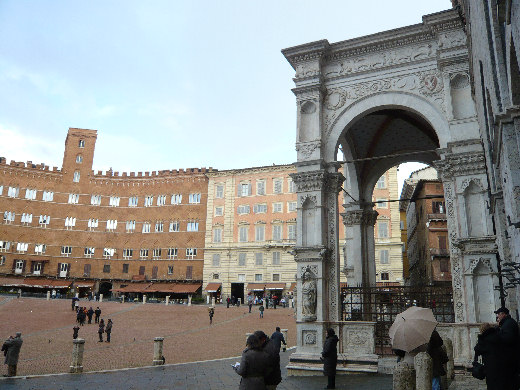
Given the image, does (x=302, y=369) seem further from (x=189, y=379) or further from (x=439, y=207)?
(x=439, y=207)

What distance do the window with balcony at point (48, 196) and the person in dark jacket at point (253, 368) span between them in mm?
55224

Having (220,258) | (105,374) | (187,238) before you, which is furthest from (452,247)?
(187,238)

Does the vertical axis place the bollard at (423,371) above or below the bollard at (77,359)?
above

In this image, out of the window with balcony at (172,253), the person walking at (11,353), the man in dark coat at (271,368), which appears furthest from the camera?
the window with balcony at (172,253)

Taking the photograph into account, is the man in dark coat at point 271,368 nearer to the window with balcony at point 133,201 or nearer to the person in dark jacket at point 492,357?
the person in dark jacket at point 492,357

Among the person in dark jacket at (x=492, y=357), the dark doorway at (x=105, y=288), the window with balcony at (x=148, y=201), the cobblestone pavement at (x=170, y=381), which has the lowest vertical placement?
the cobblestone pavement at (x=170, y=381)

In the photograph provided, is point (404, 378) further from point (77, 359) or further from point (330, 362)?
point (77, 359)

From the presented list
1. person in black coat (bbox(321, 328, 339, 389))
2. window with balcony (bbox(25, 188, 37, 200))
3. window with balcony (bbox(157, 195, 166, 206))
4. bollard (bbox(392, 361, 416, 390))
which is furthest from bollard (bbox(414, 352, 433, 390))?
window with balcony (bbox(25, 188, 37, 200))

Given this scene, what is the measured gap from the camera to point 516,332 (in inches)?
198

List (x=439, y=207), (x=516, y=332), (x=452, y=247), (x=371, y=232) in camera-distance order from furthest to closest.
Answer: (x=439, y=207) → (x=371, y=232) → (x=452, y=247) → (x=516, y=332)

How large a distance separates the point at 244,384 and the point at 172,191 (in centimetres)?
5039

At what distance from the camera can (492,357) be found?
5.06m

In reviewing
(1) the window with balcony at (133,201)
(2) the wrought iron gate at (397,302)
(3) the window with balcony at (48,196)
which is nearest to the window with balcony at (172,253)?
(1) the window with balcony at (133,201)

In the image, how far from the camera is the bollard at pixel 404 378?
545 cm
